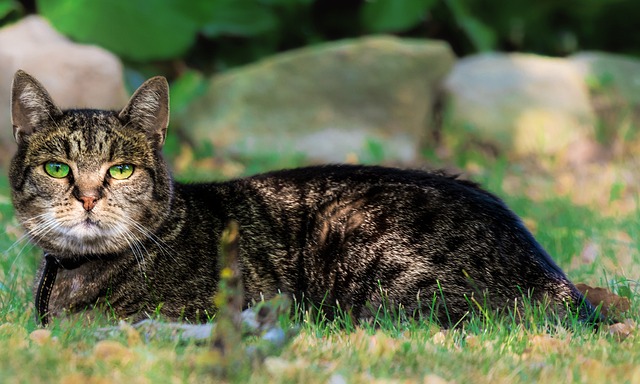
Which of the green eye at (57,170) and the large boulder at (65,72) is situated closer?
the green eye at (57,170)

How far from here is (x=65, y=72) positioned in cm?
823

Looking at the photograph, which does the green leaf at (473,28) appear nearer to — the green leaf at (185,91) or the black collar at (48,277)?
the green leaf at (185,91)

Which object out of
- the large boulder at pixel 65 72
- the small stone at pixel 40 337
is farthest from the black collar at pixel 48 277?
the large boulder at pixel 65 72

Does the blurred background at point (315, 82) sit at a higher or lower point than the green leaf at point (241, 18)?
lower

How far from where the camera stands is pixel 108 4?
27.1 ft

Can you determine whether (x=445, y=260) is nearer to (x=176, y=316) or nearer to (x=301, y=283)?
(x=301, y=283)

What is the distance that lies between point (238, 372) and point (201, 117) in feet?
19.9

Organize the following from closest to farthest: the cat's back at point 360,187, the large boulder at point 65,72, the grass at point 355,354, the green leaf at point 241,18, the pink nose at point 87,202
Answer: the grass at point 355,354
the pink nose at point 87,202
the cat's back at point 360,187
the large boulder at point 65,72
the green leaf at point 241,18

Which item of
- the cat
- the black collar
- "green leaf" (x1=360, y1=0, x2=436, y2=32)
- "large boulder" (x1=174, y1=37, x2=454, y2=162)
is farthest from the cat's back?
"green leaf" (x1=360, y1=0, x2=436, y2=32)

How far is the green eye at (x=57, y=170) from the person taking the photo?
376 cm

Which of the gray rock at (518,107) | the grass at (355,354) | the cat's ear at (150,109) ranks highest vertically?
the cat's ear at (150,109)

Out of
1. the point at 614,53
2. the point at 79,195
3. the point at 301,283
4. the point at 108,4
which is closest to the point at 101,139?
the point at 79,195

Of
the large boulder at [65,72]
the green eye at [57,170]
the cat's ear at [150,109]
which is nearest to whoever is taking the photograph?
the green eye at [57,170]

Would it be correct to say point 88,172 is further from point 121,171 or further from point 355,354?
point 355,354
